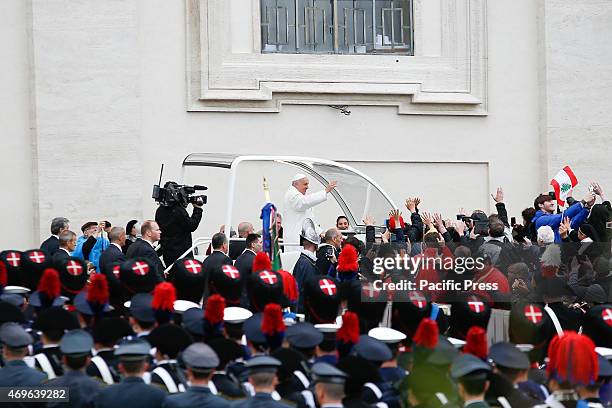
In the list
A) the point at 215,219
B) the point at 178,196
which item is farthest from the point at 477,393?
the point at 215,219

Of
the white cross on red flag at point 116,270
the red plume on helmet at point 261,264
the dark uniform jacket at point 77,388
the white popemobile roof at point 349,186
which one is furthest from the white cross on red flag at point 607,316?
the white popemobile roof at point 349,186

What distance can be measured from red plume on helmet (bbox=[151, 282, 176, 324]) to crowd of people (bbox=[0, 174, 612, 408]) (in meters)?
0.01

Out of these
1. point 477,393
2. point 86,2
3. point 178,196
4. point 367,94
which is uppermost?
point 86,2

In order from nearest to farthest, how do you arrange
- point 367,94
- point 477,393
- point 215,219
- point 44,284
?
point 477,393, point 44,284, point 215,219, point 367,94

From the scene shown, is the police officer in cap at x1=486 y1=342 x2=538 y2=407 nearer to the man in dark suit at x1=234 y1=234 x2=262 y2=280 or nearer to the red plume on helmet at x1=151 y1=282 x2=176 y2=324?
the red plume on helmet at x1=151 y1=282 x2=176 y2=324

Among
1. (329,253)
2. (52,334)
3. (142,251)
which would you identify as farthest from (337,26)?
(52,334)

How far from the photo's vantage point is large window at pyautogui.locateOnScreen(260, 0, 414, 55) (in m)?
22.7

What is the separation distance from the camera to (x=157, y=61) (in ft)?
71.8

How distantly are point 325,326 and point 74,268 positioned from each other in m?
2.54

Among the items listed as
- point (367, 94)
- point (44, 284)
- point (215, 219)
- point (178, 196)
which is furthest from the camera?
point (367, 94)

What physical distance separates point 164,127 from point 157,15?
5.82 ft

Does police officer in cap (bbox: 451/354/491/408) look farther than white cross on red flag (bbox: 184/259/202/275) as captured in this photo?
No

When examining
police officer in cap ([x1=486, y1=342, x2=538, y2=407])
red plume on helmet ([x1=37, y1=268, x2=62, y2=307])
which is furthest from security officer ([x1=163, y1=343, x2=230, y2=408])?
red plume on helmet ([x1=37, y1=268, x2=62, y2=307])

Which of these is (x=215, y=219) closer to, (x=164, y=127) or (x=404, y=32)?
(x=164, y=127)
